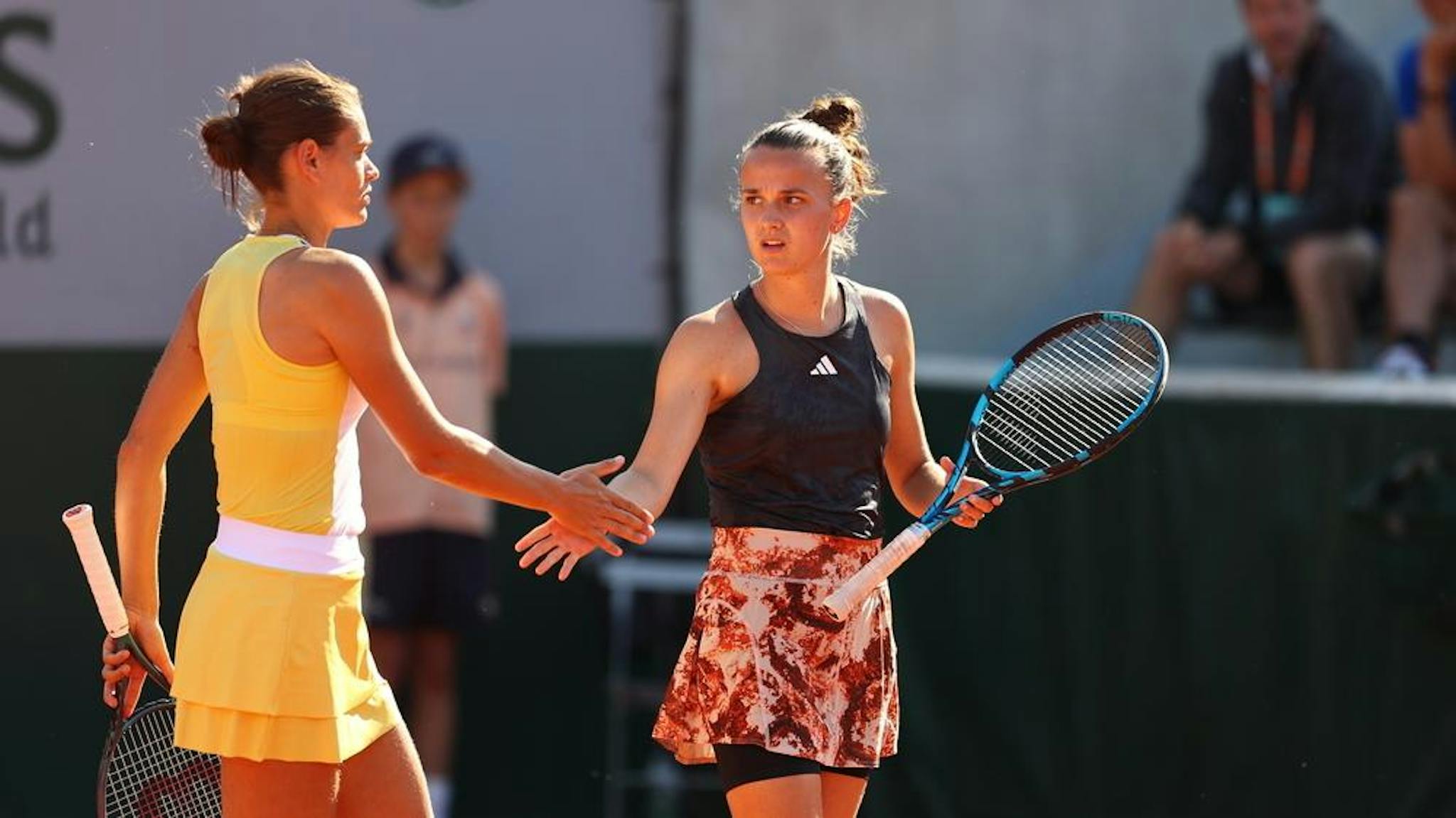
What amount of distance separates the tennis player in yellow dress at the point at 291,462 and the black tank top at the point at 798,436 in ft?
1.49

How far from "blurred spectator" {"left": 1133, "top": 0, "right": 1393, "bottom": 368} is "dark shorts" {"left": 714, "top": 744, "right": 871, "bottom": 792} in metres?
4.52

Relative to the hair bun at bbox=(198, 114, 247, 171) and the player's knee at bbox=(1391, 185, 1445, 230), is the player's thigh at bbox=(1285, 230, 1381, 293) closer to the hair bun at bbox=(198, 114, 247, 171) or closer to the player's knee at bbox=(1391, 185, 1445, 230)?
the player's knee at bbox=(1391, 185, 1445, 230)

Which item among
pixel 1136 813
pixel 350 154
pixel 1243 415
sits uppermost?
pixel 350 154

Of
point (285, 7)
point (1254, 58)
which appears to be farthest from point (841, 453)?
point (1254, 58)

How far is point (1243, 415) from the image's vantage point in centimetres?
749

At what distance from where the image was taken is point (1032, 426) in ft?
15.9

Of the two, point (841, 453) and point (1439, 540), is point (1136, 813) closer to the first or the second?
point (1439, 540)

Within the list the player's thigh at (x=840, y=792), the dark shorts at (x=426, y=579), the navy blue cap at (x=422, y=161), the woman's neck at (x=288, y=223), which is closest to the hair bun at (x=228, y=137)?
the woman's neck at (x=288, y=223)

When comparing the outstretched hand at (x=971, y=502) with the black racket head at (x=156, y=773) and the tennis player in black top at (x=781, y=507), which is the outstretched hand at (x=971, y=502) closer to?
the tennis player in black top at (x=781, y=507)

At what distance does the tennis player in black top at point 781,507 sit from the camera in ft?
13.9

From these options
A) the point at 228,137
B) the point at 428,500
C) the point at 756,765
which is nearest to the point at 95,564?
the point at 228,137

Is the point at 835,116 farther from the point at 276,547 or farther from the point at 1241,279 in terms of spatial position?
the point at 1241,279

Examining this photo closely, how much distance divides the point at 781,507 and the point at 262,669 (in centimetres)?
104

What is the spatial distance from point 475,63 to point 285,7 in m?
0.73
